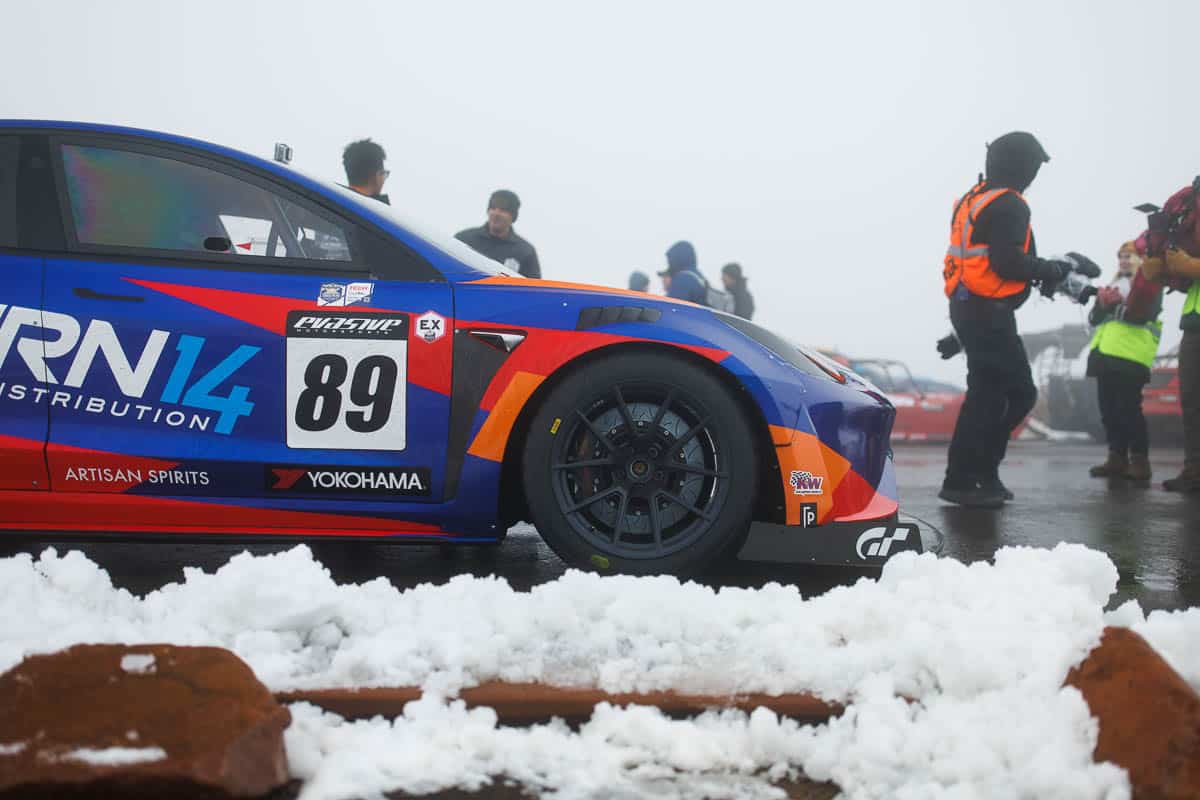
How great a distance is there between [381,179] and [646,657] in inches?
159

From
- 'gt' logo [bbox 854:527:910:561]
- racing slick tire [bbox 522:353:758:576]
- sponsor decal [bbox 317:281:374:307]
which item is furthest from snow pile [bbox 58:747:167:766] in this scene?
'gt' logo [bbox 854:527:910:561]

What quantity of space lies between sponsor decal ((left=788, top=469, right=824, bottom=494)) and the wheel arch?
4 centimetres

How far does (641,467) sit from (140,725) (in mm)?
1617

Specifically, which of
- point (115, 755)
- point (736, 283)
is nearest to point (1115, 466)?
point (736, 283)

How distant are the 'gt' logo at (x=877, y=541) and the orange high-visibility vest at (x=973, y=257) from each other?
112 inches

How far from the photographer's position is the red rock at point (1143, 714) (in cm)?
148

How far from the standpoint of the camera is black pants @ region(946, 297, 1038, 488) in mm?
5465

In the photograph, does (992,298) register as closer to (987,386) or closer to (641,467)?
(987,386)

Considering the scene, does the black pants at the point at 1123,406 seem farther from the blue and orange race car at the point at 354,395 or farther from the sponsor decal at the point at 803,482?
the sponsor decal at the point at 803,482

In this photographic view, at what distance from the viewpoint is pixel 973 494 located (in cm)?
558

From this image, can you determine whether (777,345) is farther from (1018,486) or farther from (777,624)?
(1018,486)

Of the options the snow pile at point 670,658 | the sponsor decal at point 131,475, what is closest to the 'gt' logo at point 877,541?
the snow pile at point 670,658

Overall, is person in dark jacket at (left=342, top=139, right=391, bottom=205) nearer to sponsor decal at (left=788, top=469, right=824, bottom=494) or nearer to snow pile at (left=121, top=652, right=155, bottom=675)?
sponsor decal at (left=788, top=469, right=824, bottom=494)

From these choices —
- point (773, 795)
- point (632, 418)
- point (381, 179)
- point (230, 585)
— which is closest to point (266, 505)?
point (230, 585)
